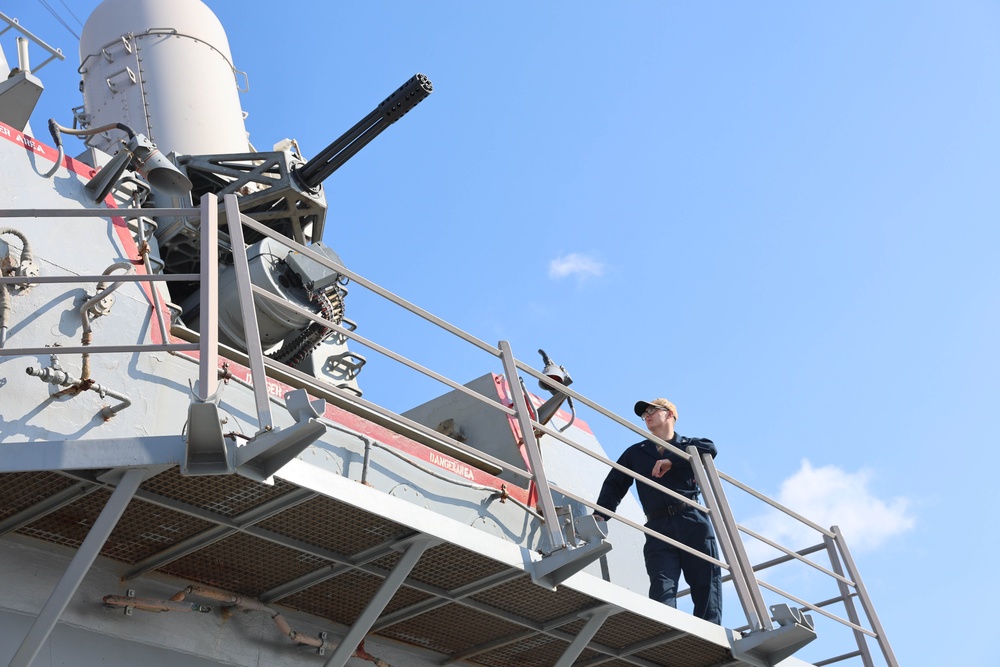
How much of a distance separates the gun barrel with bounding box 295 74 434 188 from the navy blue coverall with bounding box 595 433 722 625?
2602 mm

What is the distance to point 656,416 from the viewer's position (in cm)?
725

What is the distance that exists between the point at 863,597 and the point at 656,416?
168 centimetres

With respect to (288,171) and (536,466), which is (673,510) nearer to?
(536,466)

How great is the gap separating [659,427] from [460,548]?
8.24 ft

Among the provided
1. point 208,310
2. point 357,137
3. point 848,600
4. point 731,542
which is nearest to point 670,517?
point 731,542

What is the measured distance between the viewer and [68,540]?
4723 mm

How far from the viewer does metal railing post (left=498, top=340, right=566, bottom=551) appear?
518cm

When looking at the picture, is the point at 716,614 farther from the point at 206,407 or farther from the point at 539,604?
the point at 206,407

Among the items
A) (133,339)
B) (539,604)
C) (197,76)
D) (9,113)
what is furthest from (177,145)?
(539,604)

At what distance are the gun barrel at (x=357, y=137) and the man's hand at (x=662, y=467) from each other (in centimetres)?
264

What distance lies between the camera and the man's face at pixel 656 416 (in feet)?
23.7

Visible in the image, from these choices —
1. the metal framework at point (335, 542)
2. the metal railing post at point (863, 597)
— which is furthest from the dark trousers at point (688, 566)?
the metal railing post at point (863, 597)

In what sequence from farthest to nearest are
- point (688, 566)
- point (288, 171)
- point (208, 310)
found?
point (288, 171)
point (688, 566)
point (208, 310)

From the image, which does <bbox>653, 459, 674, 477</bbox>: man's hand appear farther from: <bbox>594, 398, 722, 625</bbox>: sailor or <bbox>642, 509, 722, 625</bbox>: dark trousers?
<bbox>642, 509, 722, 625</bbox>: dark trousers
